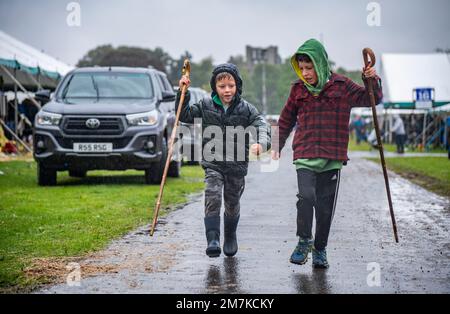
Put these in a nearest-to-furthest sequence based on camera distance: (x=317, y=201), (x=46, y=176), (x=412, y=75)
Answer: (x=317, y=201), (x=46, y=176), (x=412, y=75)

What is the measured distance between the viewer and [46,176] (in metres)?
15.4

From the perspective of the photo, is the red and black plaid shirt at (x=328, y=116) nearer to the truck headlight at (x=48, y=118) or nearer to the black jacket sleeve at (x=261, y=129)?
the black jacket sleeve at (x=261, y=129)

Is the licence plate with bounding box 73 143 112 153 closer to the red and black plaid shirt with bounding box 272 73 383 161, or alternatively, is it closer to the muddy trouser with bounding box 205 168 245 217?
the muddy trouser with bounding box 205 168 245 217

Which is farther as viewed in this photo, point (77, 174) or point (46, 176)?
point (77, 174)

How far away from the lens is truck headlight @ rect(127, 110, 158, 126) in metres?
14.7

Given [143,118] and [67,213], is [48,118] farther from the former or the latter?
[67,213]

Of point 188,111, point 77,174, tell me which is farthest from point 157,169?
point 188,111

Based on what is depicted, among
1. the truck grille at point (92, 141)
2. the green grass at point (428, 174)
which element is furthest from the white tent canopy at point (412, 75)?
the truck grille at point (92, 141)

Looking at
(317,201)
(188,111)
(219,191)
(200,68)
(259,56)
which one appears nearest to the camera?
(317,201)

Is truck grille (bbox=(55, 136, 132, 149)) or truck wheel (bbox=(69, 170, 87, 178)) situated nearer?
truck grille (bbox=(55, 136, 132, 149))

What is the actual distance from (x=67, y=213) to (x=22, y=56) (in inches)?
716

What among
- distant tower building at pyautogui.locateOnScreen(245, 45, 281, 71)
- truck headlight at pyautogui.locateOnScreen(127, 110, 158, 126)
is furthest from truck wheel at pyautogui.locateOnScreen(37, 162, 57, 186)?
distant tower building at pyautogui.locateOnScreen(245, 45, 281, 71)

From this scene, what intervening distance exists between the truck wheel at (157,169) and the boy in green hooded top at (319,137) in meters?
8.18

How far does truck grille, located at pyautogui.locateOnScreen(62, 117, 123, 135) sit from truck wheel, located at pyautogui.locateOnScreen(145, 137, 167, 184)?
975mm
